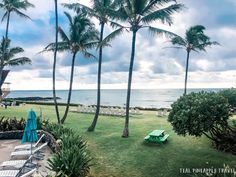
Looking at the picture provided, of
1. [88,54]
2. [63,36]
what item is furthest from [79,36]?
[88,54]

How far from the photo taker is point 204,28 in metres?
35.1

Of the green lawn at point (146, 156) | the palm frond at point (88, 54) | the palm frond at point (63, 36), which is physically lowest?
the green lawn at point (146, 156)

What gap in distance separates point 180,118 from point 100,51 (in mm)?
9966

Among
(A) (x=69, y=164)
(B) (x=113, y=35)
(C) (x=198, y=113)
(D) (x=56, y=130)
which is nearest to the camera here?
(A) (x=69, y=164)

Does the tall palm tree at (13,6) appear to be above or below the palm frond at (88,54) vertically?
above

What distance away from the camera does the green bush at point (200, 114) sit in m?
15.1

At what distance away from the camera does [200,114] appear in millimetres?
15086

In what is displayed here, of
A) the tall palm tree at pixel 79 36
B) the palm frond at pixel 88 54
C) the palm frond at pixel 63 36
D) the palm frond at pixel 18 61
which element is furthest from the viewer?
the palm frond at pixel 18 61

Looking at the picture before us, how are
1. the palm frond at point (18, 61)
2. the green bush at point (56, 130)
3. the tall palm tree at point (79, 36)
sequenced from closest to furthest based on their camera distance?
the green bush at point (56, 130), the tall palm tree at point (79, 36), the palm frond at point (18, 61)

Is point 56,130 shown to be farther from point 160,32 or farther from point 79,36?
point 79,36

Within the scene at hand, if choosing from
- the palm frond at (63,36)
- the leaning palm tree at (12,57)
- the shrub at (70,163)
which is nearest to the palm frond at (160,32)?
the palm frond at (63,36)

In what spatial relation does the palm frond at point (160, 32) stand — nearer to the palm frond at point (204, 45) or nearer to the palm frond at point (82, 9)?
the palm frond at point (82, 9)

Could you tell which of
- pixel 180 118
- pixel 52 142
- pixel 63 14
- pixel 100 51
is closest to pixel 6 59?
pixel 63 14

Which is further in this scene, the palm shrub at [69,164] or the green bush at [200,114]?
the green bush at [200,114]
